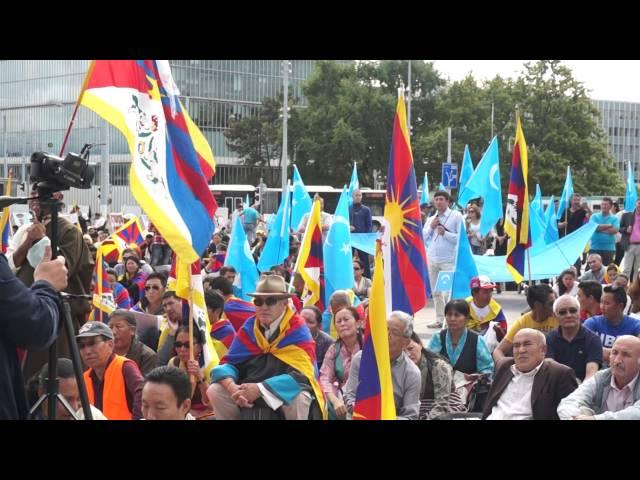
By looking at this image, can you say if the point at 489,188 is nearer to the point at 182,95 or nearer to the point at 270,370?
the point at 270,370

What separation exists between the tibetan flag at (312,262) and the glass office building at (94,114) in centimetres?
7210

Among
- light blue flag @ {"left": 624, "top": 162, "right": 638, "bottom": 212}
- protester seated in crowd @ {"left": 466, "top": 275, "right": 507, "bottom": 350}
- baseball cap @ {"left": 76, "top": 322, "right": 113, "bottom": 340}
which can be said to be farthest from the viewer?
light blue flag @ {"left": 624, "top": 162, "right": 638, "bottom": 212}

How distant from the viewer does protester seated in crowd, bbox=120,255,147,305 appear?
1364 cm

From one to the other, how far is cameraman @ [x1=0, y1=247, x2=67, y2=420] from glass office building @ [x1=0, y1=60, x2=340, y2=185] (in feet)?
262

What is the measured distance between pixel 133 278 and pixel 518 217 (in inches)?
187

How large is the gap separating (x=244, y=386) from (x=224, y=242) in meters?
13.3

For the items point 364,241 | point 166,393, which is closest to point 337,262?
point 364,241

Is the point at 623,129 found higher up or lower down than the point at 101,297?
higher up

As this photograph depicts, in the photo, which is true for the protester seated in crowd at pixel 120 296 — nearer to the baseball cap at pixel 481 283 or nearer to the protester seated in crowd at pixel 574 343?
the baseball cap at pixel 481 283

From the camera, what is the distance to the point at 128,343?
8094 millimetres

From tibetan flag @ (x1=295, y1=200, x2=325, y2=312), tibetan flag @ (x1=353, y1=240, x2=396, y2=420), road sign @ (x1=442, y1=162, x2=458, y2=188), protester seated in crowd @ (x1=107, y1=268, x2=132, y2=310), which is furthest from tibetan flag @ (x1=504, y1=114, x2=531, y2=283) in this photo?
road sign @ (x1=442, y1=162, x2=458, y2=188)

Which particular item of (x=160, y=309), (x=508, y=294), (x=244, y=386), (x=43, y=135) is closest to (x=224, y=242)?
(x=508, y=294)

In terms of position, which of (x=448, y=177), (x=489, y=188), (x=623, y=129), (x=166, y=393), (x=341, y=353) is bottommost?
(x=341, y=353)

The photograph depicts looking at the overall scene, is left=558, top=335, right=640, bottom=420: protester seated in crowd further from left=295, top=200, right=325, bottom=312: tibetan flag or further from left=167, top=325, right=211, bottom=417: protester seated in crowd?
left=295, top=200, right=325, bottom=312: tibetan flag
